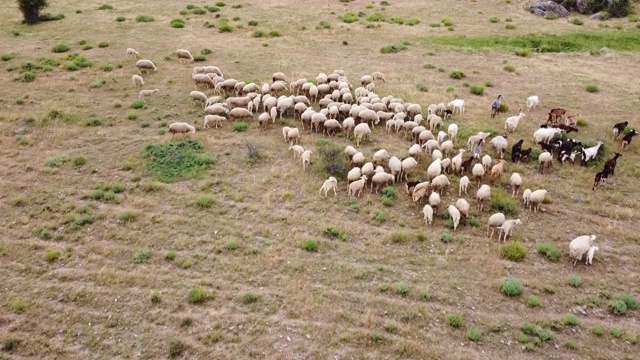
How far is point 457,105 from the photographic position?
56.9ft

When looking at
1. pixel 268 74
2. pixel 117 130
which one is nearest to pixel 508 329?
pixel 117 130

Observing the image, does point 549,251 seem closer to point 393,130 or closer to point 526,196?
point 526,196

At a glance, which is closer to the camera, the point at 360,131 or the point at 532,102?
the point at 360,131

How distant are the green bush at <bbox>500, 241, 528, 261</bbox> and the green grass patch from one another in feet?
27.8

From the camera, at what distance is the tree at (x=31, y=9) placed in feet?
91.2

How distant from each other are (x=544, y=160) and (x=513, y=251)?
463cm

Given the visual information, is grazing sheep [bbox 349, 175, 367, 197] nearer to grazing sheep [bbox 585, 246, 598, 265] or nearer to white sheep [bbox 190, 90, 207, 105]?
grazing sheep [bbox 585, 246, 598, 265]

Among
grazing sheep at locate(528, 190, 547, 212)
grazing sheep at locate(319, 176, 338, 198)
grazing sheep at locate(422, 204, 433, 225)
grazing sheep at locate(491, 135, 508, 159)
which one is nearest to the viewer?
grazing sheep at locate(422, 204, 433, 225)

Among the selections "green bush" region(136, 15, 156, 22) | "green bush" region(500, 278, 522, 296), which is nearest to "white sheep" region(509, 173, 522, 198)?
"green bush" region(500, 278, 522, 296)

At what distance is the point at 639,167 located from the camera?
46.9ft

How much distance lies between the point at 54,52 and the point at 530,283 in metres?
24.0

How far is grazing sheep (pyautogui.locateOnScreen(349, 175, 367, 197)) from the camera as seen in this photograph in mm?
12664

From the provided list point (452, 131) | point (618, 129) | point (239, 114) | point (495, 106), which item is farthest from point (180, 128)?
point (618, 129)

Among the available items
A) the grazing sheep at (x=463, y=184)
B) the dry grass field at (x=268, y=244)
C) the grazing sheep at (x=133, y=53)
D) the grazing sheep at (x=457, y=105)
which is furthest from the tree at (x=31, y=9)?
the grazing sheep at (x=463, y=184)
